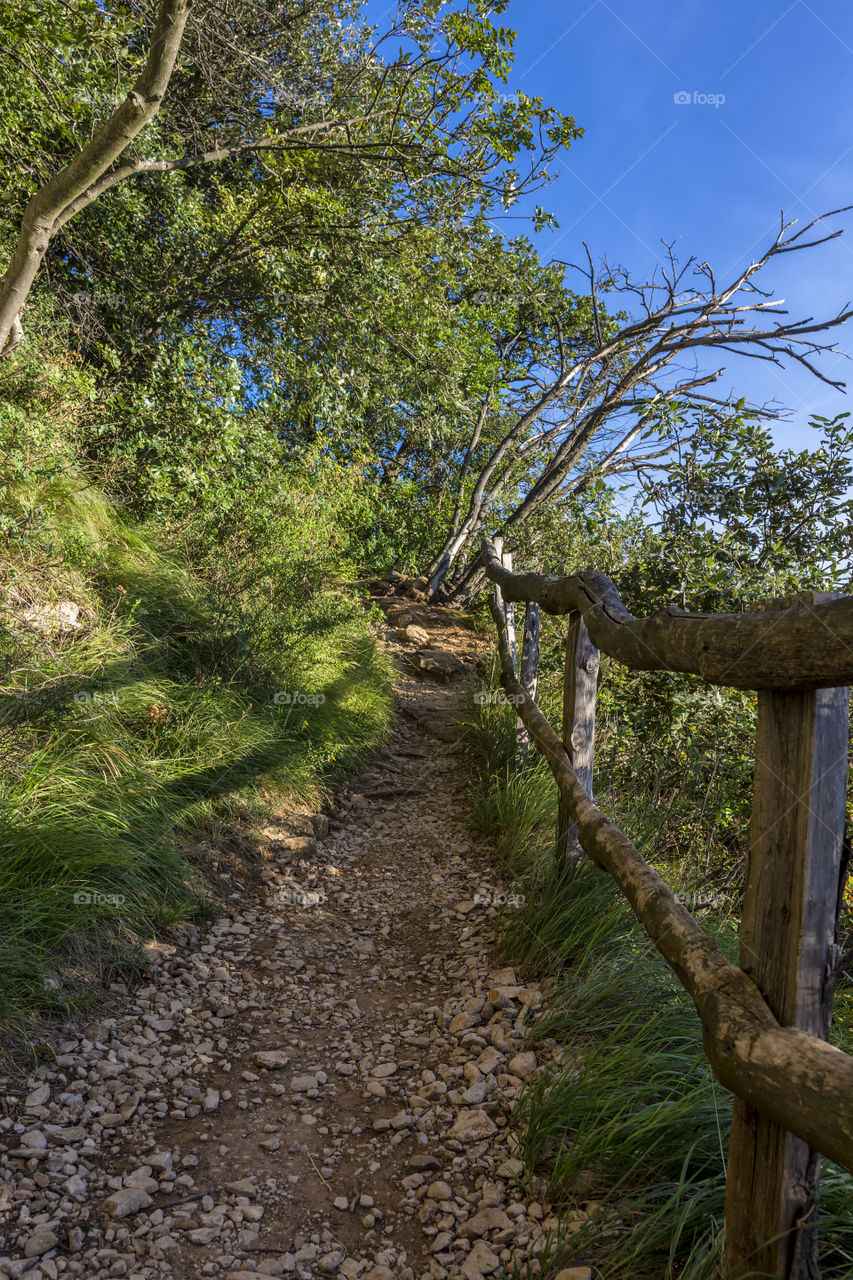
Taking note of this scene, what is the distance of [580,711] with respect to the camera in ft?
12.3

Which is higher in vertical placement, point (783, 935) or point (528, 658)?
point (528, 658)

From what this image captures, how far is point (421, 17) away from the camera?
7.59m

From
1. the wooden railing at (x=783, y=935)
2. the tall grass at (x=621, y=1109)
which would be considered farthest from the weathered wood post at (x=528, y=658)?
the wooden railing at (x=783, y=935)

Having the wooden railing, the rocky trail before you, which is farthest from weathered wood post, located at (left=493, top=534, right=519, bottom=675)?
the wooden railing

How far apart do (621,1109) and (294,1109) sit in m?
1.37

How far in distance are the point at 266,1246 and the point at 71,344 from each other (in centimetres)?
851

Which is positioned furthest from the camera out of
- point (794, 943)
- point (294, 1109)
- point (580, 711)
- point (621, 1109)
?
point (580, 711)

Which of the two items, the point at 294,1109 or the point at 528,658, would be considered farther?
the point at 528,658

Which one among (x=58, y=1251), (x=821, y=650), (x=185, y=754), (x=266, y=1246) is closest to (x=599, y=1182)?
(x=266, y=1246)

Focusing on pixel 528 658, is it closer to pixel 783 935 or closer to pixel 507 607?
pixel 507 607

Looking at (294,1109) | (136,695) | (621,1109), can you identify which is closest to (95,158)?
(136,695)

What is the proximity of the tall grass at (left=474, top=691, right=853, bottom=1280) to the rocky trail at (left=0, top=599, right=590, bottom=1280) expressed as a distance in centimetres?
12

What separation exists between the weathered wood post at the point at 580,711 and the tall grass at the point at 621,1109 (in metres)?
0.45

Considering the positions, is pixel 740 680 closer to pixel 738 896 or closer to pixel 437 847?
pixel 738 896
